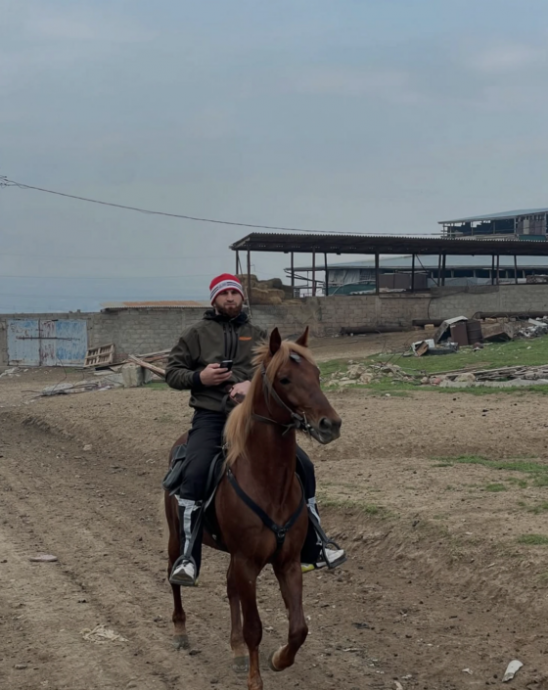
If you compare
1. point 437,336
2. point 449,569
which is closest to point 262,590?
point 449,569

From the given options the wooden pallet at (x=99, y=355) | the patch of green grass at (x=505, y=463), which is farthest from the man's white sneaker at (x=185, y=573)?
the wooden pallet at (x=99, y=355)

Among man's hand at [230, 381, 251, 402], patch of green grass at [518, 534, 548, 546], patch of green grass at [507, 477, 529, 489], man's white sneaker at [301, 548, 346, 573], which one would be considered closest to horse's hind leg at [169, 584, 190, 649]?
man's white sneaker at [301, 548, 346, 573]

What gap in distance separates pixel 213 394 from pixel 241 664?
6.27 feet

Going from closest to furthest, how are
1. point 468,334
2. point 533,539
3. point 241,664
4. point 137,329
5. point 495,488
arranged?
point 241,664 → point 533,539 → point 495,488 → point 468,334 → point 137,329

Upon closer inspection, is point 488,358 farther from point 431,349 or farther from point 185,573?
point 185,573

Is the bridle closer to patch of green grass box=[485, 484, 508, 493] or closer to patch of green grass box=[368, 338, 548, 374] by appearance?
patch of green grass box=[485, 484, 508, 493]

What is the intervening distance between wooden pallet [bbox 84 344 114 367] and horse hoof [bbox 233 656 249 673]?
27.2 m

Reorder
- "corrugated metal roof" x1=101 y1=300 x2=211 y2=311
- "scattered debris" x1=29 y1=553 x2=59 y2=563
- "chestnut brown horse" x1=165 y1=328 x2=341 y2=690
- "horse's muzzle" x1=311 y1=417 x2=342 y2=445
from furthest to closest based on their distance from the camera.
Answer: "corrugated metal roof" x1=101 y1=300 x2=211 y2=311, "scattered debris" x1=29 y1=553 x2=59 y2=563, "chestnut brown horse" x1=165 y1=328 x2=341 y2=690, "horse's muzzle" x1=311 y1=417 x2=342 y2=445

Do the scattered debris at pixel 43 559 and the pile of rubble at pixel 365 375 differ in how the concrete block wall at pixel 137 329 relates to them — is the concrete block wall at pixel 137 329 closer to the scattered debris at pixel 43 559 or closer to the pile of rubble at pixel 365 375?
the pile of rubble at pixel 365 375

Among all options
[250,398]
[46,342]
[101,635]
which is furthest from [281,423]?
[46,342]

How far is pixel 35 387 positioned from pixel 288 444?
2464cm

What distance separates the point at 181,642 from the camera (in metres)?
5.95

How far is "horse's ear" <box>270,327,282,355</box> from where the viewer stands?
497 centimetres

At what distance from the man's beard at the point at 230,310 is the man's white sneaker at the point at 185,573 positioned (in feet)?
6.08
